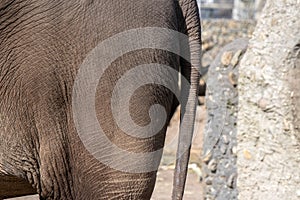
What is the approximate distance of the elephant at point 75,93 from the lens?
9.21ft

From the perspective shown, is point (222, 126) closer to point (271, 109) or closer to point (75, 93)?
point (271, 109)

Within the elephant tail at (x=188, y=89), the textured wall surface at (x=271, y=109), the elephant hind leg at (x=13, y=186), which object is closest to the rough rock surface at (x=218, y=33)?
the textured wall surface at (x=271, y=109)

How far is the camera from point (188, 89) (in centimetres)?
306

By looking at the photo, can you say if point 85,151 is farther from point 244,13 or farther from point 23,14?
point 244,13

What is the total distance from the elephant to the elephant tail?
8cm

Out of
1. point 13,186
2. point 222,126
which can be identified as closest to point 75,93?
point 13,186

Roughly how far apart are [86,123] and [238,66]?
2.48 m

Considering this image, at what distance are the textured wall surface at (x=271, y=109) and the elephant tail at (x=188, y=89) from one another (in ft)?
4.81

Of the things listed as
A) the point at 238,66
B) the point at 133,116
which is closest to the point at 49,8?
the point at 133,116

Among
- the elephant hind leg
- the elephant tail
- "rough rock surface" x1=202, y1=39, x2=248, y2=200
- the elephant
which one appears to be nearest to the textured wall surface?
"rough rock surface" x1=202, y1=39, x2=248, y2=200

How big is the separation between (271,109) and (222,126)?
794 mm

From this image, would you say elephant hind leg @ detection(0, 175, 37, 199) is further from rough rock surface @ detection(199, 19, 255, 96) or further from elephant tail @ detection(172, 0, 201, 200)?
rough rock surface @ detection(199, 19, 255, 96)

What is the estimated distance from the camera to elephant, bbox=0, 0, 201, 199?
281 centimetres

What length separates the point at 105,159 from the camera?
2.87 metres
